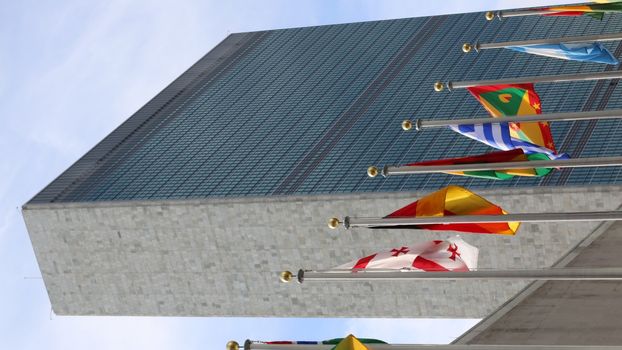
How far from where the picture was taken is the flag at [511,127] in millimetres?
38781

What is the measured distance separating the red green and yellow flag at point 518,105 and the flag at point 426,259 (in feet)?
24.5

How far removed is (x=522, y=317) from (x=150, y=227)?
3135 inches

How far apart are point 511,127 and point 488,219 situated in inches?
299

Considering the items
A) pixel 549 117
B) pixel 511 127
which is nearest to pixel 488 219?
pixel 549 117

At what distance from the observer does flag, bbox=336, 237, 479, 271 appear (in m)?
32.1

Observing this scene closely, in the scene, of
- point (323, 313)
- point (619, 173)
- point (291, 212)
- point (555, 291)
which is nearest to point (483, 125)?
point (555, 291)

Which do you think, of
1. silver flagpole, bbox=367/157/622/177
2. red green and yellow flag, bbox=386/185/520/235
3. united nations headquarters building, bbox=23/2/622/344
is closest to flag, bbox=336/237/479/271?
red green and yellow flag, bbox=386/185/520/235

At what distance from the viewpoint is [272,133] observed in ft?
424

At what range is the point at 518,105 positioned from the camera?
40000 millimetres

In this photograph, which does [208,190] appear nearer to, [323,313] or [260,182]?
[260,182]

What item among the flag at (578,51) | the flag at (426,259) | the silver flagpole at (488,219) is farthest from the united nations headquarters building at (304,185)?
the flag at (426,259)

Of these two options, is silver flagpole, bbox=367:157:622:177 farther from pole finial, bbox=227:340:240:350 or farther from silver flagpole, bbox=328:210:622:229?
pole finial, bbox=227:340:240:350

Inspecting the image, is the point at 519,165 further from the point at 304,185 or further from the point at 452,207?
the point at 304,185

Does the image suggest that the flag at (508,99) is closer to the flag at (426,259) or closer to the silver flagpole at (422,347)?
the flag at (426,259)
